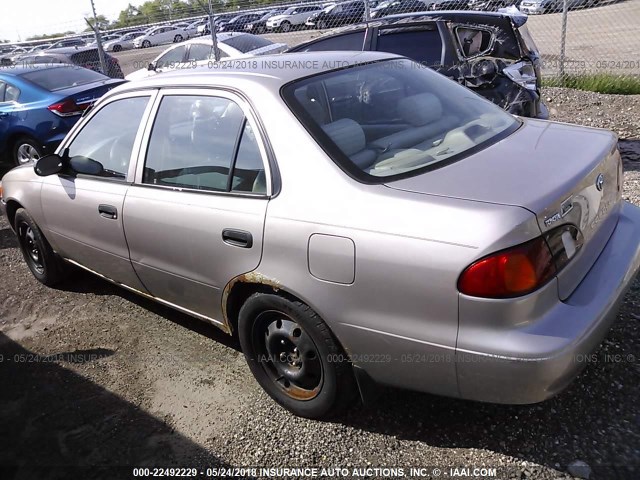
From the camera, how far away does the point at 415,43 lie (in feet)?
21.8

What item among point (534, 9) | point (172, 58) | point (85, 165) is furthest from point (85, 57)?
point (534, 9)

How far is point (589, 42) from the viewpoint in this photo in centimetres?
1496

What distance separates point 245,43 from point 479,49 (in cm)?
596

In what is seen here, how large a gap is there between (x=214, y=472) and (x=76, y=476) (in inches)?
26.6

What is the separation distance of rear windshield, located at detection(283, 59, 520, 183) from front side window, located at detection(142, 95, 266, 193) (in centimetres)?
33

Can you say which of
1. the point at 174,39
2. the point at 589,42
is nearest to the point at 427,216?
the point at 589,42

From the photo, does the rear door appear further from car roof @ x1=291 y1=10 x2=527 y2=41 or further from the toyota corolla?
car roof @ x1=291 y1=10 x2=527 y2=41

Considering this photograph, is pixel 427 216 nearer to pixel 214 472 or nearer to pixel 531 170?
pixel 531 170

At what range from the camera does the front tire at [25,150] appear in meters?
7.91

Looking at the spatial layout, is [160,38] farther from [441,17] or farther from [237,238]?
[237,238]

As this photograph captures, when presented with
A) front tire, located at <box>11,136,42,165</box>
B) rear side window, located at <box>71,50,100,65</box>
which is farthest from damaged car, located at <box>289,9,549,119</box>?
rear side window, located at <box>71,50,100,65</box>

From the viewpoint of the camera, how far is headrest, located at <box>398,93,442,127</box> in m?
2.95

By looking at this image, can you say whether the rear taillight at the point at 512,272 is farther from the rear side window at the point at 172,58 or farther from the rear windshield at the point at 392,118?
the rear side window at the point at 172,58

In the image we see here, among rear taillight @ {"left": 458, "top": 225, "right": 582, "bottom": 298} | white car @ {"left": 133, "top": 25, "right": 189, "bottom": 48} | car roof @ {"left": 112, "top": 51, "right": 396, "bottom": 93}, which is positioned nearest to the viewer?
rear taillight @ {"left": 458, "top": 225, "right": 582, "bottom": 298}
